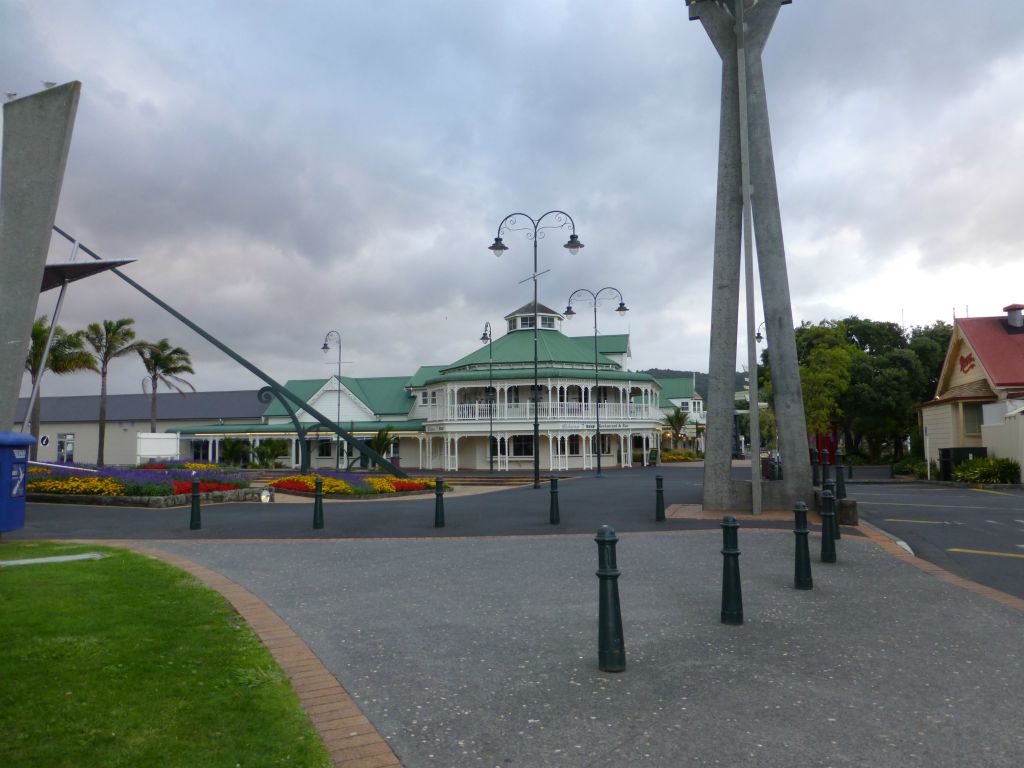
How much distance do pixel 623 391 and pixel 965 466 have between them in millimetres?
22872

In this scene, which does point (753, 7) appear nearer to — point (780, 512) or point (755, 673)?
point (780, 512)

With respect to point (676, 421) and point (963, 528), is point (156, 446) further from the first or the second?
point (676, 421)

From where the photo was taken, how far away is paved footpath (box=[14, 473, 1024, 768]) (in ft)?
12.9

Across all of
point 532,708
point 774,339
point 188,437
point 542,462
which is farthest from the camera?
point 188,437

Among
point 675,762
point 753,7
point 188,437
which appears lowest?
point 675,762

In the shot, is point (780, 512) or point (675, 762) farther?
point (780, 512)

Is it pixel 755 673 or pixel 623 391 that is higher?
pixel 623 391

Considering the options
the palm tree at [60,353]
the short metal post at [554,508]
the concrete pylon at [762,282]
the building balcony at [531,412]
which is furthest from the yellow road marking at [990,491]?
the palm tree at [60,353]

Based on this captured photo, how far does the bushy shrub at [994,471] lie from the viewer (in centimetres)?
2734

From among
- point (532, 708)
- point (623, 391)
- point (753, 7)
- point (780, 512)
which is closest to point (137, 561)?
point (532, 708)

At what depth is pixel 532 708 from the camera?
14.5 feet

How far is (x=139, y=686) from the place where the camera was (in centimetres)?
451

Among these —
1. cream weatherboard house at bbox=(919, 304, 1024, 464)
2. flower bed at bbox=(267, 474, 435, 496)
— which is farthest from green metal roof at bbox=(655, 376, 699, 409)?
flower bed at bbox=(267, 474, 435, 496)

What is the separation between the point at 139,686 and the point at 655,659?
336 centimetres
